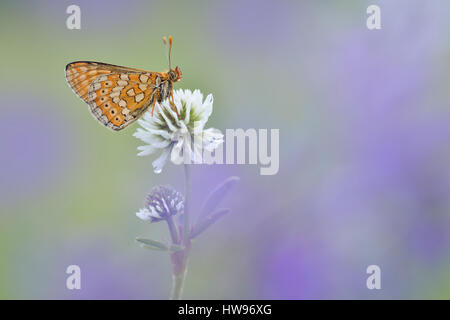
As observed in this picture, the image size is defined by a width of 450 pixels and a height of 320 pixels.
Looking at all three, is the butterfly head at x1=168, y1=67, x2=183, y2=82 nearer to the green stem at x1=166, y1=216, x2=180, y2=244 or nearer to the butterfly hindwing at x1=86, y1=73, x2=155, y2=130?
the butterfly hindwing at x1=86, y1=73, x2=155, y2=130

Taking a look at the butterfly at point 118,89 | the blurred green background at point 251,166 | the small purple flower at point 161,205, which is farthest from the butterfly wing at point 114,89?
the blurred green background at point 251,166

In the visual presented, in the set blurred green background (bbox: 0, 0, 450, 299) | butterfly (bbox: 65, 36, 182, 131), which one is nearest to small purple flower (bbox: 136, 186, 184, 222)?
butterfly (bbox: 65, 36, 182, 131)

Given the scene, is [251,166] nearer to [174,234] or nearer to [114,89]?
[114,89]

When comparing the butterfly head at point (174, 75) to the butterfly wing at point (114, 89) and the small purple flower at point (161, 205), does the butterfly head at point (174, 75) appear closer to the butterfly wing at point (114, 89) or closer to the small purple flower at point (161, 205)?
the butterfly wing at point (114, 89)

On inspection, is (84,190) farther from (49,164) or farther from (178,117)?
(178,117)

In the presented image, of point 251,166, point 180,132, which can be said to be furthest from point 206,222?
point 251,166
